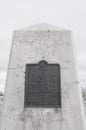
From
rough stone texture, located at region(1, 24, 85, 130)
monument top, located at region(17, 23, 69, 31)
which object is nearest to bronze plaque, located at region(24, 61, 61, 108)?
rough stone texture, located at region(1, 24, 85, 130)

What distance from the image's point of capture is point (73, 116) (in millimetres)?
4141

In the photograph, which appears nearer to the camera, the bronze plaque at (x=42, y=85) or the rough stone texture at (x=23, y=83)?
the rough stone texture at (x=23, y=83)

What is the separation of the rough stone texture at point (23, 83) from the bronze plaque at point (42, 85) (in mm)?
89

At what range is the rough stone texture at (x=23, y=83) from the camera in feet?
13.5

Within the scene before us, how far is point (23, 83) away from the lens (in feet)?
14.4

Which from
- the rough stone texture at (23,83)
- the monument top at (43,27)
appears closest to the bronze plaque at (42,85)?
the rough stone texture at (23,83)

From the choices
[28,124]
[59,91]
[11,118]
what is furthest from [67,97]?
[11,118]

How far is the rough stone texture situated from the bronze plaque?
0.09 metres

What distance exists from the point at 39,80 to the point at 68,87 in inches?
25.3

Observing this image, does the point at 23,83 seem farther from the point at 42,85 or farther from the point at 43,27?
the point at 43,27

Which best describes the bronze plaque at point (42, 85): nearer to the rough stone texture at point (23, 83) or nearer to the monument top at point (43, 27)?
the rough stone texture at point (23, 83)

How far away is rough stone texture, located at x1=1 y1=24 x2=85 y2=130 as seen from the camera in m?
4.12

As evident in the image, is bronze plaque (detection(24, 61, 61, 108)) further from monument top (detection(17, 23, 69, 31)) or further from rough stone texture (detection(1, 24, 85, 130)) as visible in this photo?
monument top (detection(17, 23, 69, 31))

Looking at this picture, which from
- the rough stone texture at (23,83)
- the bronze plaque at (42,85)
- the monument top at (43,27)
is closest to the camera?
the rough stone texture at (23,83)
